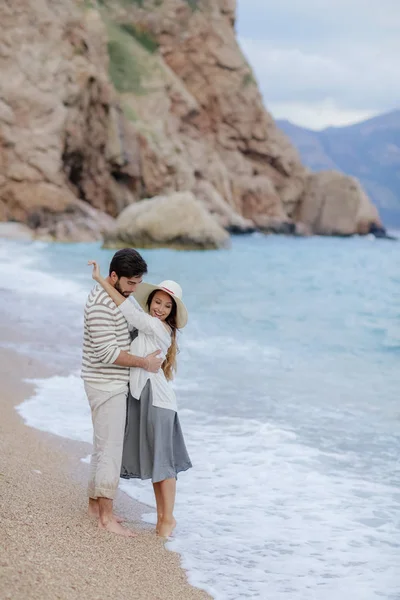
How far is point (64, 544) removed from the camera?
366cm

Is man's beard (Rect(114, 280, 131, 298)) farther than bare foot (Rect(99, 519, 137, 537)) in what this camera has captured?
Yes

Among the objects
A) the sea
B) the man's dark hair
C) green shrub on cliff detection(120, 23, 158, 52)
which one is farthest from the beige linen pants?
green shrub on cliff detection(120, 23, 158, 52)

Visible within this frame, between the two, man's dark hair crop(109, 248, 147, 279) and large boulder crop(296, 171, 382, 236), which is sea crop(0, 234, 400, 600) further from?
large boulder crop(296, 171, 382, 236)

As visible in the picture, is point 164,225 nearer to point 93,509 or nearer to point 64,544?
point 93,509

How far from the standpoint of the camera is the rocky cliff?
39.2 metres

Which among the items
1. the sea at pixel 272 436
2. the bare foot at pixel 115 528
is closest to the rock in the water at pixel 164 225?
the sea at pixel 272 436

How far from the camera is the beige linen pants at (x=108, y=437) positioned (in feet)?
13.5

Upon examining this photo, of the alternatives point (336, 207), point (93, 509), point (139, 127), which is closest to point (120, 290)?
point (93, 509)

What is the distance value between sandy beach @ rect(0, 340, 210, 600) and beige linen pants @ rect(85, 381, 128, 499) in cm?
22

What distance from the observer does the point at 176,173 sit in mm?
53344

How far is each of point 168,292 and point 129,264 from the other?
0.25m

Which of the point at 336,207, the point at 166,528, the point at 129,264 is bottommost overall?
the point at 336,207

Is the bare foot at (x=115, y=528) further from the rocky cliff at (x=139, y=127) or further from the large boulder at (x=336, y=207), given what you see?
the large boulder at (x=336, y=207)

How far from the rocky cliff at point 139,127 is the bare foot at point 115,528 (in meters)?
33.0
